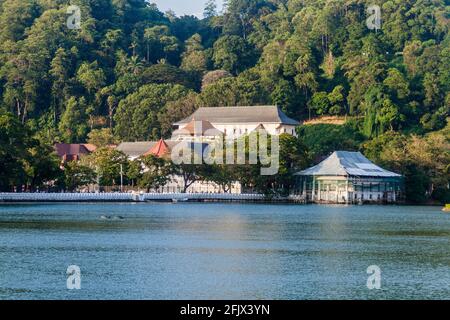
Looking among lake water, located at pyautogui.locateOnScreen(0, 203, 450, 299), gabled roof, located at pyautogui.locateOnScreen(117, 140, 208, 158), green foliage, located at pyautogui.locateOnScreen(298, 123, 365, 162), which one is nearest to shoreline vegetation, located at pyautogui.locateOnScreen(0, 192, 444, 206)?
green foliage, located at pyautogui.locateOnScreen(298, 123, 365, 162)

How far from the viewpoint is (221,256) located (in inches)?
1710

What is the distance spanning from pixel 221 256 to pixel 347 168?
57.3 m

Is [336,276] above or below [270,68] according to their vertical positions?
below

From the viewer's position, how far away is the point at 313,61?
453 feet

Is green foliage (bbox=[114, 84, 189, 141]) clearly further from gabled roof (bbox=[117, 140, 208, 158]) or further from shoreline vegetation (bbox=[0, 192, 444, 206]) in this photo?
shoreline vegetation (bbox=[0, 192, 444, 206])

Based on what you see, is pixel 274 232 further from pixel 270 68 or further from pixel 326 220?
pixel 270 68

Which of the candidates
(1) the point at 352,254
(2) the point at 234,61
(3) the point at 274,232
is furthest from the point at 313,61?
(1) the point at 352,254

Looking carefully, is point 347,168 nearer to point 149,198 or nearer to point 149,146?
point 149,198

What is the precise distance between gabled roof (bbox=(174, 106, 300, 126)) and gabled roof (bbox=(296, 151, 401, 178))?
2254 cm

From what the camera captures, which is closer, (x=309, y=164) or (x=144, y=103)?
(x=309, y=164)

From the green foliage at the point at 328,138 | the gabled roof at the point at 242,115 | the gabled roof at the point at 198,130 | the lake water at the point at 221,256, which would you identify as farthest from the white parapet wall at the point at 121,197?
the gabled roof at the point at 242,115

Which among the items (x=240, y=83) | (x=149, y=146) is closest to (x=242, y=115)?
(x=240, y=83)

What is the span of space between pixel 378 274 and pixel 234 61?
115803 millimetres

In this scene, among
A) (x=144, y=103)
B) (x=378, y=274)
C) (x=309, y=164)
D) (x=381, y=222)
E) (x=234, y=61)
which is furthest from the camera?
(x=234, y=61)
